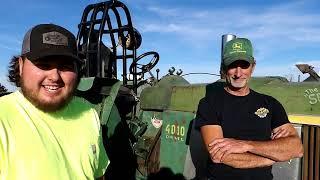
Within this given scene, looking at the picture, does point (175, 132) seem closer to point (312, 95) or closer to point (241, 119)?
point (312, 95)

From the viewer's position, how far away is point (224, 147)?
2.44 meters

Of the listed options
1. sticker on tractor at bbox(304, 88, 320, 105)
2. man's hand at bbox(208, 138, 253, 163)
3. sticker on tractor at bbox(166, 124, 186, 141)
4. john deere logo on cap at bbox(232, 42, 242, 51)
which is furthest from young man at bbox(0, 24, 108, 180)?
sticker on tractor at bbox(166, 124, 186, 141)

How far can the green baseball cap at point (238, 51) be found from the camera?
2.66 meters

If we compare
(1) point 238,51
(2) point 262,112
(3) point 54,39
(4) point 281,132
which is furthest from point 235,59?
(3) point 54,39

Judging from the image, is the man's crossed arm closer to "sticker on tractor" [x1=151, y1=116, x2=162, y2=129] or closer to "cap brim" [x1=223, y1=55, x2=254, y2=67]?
"cap brim" [x1=223, y1=55, x2=254, y2=67]

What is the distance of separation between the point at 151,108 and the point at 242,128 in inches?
98.8

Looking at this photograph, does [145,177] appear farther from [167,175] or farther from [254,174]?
[254,174]

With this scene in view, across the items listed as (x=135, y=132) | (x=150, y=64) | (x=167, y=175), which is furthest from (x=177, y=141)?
(x=150, y=64)

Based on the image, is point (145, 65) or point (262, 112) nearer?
point (262, 112)

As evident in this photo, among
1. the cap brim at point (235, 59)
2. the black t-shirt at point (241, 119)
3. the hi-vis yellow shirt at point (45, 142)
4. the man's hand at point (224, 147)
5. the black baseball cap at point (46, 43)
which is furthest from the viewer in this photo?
the cap brim at point (235, 59)

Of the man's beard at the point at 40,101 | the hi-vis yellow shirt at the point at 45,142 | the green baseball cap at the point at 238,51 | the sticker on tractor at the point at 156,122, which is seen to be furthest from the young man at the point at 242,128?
the sticker on tractor at the point at 156,122

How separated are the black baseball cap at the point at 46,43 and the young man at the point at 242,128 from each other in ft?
3.60

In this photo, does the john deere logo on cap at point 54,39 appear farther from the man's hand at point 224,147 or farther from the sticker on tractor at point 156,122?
the sticker on tractor at point 156,122

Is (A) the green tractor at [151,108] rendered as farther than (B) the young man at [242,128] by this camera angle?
Yes
